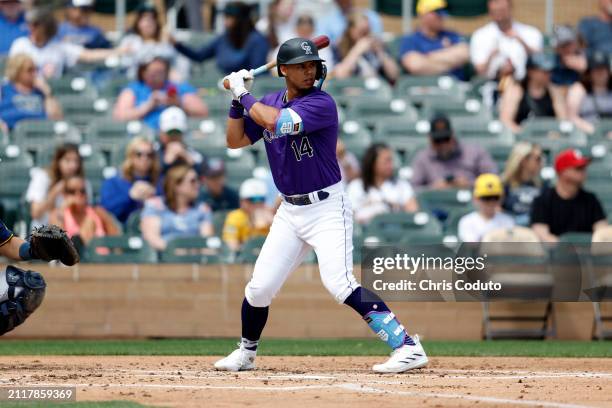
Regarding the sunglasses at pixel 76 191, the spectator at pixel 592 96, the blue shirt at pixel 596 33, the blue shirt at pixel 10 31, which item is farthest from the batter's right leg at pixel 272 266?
the blue shirt at pixel 596 33

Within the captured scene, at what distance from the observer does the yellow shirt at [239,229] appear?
1173cm

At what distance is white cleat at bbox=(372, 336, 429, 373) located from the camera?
25.2ft

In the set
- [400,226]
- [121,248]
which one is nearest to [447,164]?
[400,226]

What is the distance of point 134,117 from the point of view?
1366 centimetres

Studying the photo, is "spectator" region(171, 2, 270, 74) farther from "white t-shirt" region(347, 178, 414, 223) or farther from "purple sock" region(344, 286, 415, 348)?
"purple sock" region(344, 286, 415, 348)

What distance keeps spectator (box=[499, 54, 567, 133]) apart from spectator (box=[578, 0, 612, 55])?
1.64 meters

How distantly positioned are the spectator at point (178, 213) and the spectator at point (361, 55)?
3.27 meters

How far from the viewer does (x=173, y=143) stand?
1261cm

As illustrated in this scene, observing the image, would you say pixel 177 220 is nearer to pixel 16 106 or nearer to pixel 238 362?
pixel 16 106

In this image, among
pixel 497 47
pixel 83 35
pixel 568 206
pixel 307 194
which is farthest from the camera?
pixel 83 35

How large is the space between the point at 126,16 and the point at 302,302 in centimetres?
694

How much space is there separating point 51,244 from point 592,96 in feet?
28.0

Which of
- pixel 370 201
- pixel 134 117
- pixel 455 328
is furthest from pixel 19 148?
pixel 455 328

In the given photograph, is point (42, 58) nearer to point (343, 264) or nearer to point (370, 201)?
point (370, 201)
